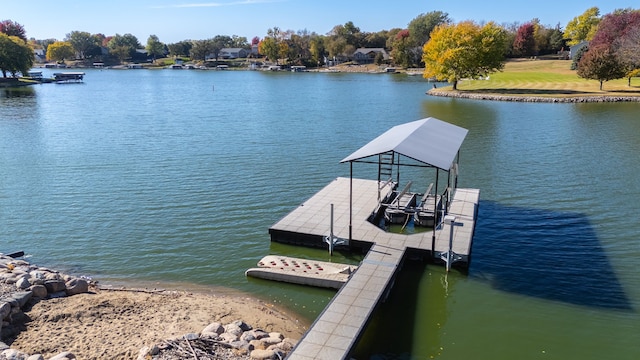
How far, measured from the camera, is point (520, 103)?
58625 millimetres

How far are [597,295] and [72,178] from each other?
25.1 m

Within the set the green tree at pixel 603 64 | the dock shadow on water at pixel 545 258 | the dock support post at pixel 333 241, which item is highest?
the green tree at pixel 603 64

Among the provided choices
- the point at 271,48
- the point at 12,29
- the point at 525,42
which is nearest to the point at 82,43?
the point at 12,29

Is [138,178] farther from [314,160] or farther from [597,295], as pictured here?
[597,295]

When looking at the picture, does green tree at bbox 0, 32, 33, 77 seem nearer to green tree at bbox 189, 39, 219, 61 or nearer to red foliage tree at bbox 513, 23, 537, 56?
green tree at bbox 189, 39, 219, 61

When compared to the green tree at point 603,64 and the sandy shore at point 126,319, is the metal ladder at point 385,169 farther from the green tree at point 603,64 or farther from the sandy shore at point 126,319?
the green tree at point 603,64

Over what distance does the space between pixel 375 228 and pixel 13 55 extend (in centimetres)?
9649

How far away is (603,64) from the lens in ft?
202

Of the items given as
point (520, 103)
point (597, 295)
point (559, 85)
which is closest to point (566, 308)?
point (597, 295)

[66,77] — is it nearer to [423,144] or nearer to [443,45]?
[443,45]

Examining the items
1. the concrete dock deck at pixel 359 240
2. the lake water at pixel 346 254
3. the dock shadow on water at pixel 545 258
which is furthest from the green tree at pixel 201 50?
the dock shadow on water at pixel 545 258

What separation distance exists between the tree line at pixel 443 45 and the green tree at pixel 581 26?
215 mm

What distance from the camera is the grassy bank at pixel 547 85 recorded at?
63.0 m

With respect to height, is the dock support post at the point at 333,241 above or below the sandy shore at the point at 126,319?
above
